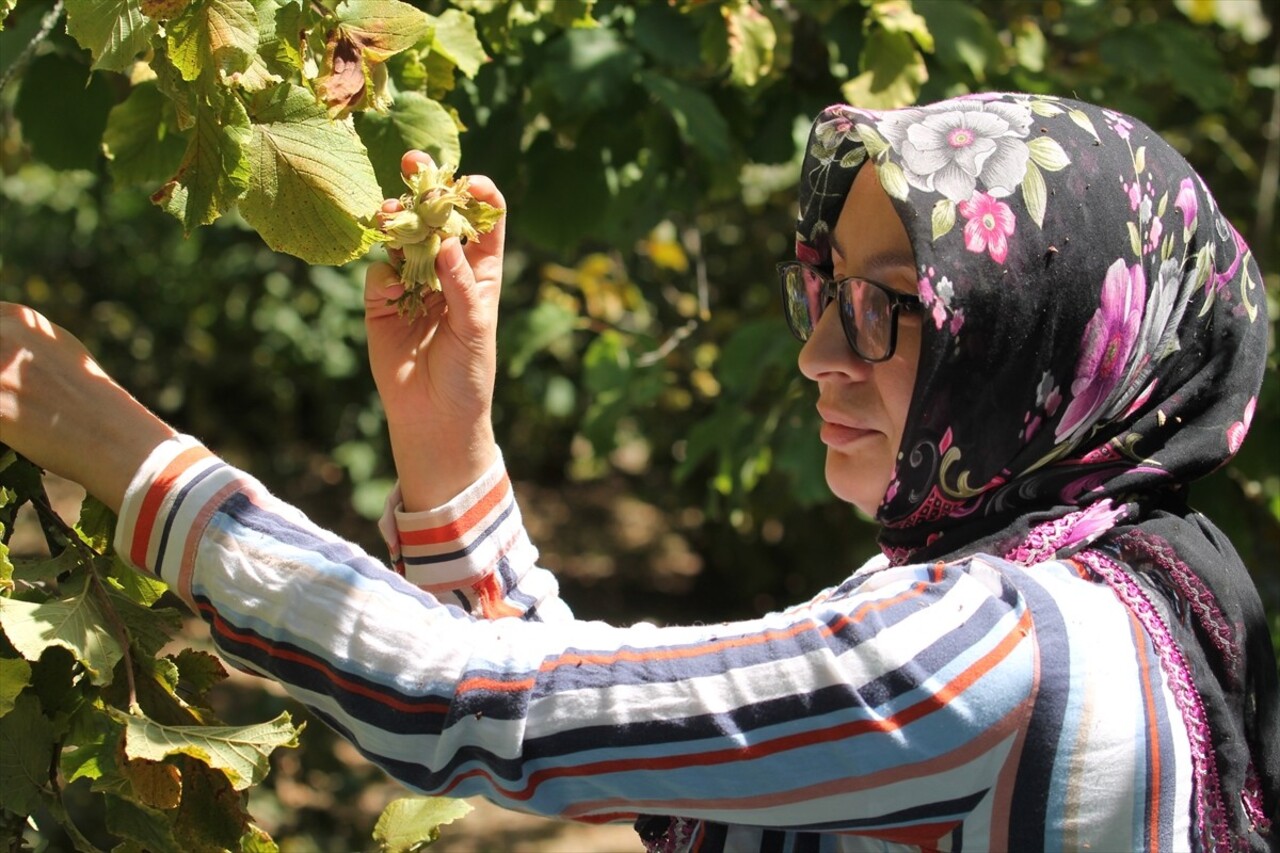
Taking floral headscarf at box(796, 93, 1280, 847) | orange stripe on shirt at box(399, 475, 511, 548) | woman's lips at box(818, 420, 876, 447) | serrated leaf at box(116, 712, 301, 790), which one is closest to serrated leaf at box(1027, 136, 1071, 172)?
floral headscarf at box(796, 93, 1280, 847)

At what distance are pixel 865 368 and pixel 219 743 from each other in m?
0.70

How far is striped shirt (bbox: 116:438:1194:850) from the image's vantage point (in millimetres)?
1089

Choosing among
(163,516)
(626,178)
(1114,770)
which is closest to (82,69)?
(626,178)

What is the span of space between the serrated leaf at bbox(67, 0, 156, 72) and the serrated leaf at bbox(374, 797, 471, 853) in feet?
2.75

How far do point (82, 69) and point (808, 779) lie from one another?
1674 millimetres

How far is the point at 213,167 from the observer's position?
1221 mm

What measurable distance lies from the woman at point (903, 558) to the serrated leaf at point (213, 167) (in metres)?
0.16

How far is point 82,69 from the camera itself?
7.13 ft

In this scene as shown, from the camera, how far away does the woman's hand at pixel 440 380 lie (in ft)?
4.78

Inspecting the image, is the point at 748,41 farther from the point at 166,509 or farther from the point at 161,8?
the point at 166,509

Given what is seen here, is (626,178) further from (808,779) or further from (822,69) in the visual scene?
(808,779)

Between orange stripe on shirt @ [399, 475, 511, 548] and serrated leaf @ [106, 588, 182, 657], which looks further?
orange stripe on shirt @ [399, 475, 511, 548]

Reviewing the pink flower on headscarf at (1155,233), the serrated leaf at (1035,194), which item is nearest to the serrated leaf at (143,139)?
the serrated leaf at (1035,194)

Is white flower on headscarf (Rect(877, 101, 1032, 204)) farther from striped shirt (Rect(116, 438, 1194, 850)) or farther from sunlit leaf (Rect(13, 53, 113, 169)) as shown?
A: sunlit leaf (Rect(13, 53, 113, 169))
